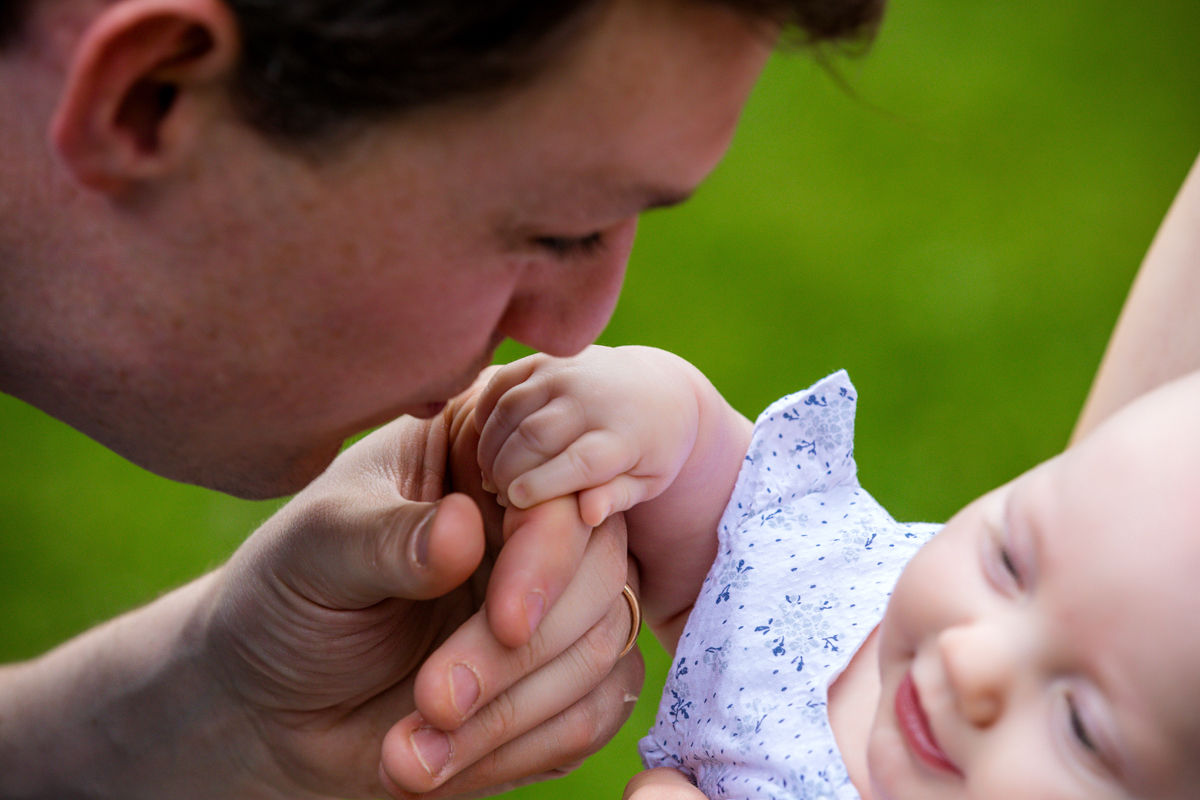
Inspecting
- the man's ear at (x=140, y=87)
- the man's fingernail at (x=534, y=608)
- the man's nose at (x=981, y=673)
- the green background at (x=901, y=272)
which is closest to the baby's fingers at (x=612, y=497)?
the man's fingernail at (x=534, y=608)

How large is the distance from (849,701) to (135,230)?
802mm

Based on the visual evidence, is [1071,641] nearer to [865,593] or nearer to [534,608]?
[865,593]

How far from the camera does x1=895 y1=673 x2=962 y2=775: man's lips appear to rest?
2.85 feet

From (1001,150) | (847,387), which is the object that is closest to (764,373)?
(1001,150)

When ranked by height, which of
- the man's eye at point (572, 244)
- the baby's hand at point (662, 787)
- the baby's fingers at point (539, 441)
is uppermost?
the man's eye at point (572, 244)

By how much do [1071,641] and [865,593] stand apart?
354 mm

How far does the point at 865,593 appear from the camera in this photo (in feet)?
3.82

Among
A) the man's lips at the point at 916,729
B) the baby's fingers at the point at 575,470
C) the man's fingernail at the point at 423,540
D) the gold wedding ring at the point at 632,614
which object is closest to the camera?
the man's lips at the point at 916,729

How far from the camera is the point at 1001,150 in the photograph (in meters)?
2.86

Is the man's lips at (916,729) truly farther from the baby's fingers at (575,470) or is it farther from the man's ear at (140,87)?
the man's ear at (140,87)

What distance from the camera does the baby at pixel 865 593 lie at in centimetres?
80

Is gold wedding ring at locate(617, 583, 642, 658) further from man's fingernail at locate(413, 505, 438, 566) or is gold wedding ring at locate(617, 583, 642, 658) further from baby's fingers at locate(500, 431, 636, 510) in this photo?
man's fingernail at locate(413, 505, 438, 566)

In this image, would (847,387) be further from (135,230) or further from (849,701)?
(135,230)

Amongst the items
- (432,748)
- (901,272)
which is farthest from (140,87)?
(901,272)
